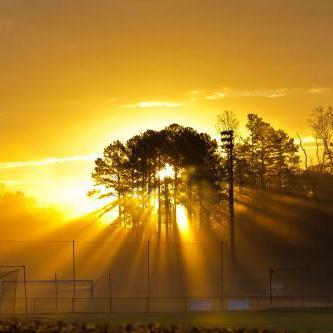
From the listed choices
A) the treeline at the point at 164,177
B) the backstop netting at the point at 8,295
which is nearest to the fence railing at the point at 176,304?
the backstop netting at the point at 8,295

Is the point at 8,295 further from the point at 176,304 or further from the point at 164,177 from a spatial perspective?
the point at 164,177

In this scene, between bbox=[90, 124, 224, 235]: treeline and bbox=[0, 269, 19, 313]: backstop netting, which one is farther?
bbox=[90, 124, 224, 235]: treeline

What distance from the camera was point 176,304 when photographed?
85062 millimetres

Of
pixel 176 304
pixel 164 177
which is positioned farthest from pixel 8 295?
pixel 164 177

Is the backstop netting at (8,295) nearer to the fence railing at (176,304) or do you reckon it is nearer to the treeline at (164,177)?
the fence railing at (176,304)

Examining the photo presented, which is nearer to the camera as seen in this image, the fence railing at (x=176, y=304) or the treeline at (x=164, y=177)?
the fence railing at (x=176, y=304)

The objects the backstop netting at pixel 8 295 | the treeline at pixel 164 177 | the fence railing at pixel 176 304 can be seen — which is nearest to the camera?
the backstop netting at pixel 8 295

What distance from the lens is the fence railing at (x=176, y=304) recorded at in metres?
75.4

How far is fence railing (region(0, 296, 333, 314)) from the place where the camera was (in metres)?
75.4

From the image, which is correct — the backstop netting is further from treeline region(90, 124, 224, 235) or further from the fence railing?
treeline region(90, 124, 224, 235)

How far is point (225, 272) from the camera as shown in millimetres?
99438

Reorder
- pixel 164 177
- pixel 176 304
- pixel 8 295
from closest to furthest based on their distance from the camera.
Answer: pixel 8 295, pixel 176 304, pixel 164 177

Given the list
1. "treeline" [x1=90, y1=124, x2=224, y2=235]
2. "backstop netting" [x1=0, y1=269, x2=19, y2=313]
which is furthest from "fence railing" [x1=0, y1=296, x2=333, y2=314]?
"treeline" [x1=90, y1=124, x2=224, y2=235]

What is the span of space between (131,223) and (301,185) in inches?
832
